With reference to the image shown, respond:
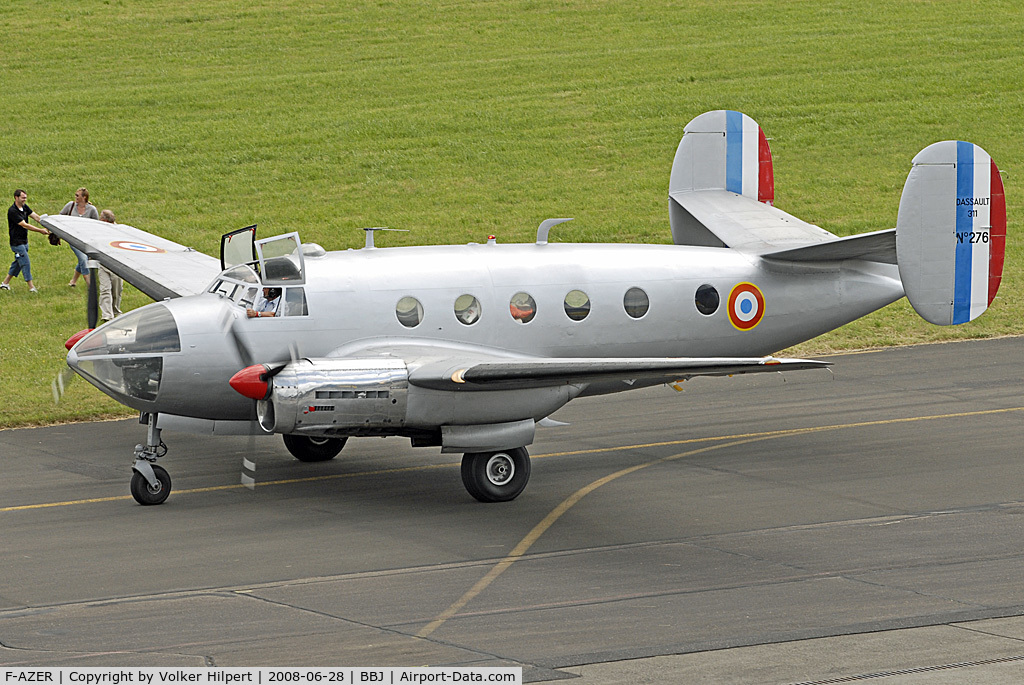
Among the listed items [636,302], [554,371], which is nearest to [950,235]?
[636,302]

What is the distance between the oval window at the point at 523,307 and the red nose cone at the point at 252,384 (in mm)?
4078

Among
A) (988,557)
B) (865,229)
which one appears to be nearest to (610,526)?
(988,557)

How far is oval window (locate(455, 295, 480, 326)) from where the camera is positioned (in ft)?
66.6

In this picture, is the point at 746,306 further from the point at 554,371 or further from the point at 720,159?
the point at 554,371

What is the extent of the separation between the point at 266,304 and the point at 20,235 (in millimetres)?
19746

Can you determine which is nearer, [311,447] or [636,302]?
[636,302]

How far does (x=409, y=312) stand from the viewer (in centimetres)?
2008

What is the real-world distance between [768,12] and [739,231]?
4669 cm

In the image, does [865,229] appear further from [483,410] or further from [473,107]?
[483,410]

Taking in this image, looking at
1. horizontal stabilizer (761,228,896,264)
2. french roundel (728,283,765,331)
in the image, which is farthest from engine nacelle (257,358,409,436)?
horizontal stabilizer (761,228,896,264)

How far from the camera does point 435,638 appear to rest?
46.0 feet

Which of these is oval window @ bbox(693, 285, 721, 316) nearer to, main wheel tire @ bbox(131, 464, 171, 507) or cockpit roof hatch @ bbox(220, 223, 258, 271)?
cockpit roof hatch @ bbox(220, 223, 258, 271)

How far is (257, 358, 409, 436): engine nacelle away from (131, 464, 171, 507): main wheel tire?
2154mm

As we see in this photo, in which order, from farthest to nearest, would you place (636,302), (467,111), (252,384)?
1. (467,111)
2. (636,302)
3. (252,384)
